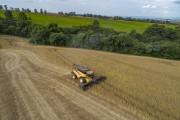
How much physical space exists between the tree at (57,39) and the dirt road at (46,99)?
15627 millimetres

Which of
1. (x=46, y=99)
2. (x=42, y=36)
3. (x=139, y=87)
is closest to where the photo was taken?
(x=46, y=99)

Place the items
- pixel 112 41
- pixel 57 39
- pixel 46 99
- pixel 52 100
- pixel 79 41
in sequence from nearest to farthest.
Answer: pixel 52 100
pixel 46 99
pixel 112 41
pixel 79 41
pixel 57 39

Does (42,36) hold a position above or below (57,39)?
above

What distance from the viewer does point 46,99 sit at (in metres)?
12.0

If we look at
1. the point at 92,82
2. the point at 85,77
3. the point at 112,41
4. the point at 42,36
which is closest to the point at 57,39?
the point at 42,36

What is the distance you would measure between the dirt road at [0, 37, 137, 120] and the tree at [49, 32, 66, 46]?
615 inches

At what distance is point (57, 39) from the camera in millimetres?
33469

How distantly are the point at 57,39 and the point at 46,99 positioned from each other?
22417 millimetres

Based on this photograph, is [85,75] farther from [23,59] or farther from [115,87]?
[23,59]

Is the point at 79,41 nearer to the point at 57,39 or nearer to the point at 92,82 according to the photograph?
the point at 57,39

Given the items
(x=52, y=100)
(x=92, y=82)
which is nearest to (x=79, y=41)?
(x=92, y=82)

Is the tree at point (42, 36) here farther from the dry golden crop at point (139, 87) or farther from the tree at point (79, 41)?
the dry golden crop at point (139, 87)

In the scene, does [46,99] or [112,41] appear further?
[112,41]

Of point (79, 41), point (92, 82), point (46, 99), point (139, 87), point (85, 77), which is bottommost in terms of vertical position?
point (79, 41)
